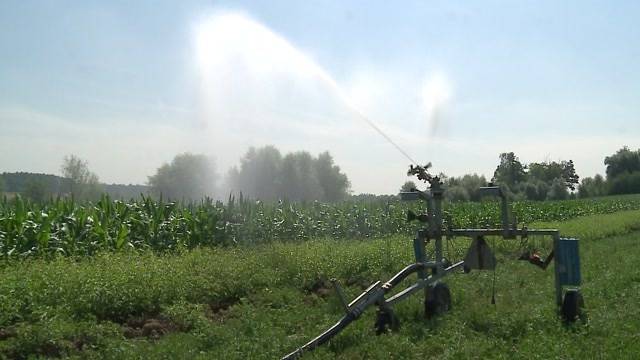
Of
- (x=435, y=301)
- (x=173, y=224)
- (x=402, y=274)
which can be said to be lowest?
(x=435, y=301)

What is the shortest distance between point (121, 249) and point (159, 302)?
13.3 feet

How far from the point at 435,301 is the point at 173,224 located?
8905 millimetres

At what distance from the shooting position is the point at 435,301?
8852mm

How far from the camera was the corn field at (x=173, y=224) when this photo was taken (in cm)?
1243

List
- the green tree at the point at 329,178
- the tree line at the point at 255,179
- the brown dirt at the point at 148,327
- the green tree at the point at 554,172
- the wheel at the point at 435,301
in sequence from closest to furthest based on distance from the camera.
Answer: the brown dirt at the point at 148,327 < the wheel at the point at 435,301 < the tree line at the point at 255,179 < the green tree at the point at 329,178 < the green tree at the point at 554,172

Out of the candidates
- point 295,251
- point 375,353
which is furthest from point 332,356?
point 295,251

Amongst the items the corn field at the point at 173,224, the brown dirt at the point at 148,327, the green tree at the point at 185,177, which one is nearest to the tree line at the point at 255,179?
the green tree at the point at 185,177

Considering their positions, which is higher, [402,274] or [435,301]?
[402,274]

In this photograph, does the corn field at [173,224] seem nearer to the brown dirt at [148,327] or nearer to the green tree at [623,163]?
the brown dirt at [148,327]

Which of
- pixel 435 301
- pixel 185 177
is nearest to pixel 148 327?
pixel 435 301

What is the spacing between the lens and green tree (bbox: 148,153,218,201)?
51.1 m

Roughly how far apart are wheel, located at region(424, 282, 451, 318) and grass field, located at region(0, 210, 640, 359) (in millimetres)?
184

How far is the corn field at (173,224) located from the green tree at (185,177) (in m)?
27.9

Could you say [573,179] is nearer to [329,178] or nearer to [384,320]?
[329,178]
